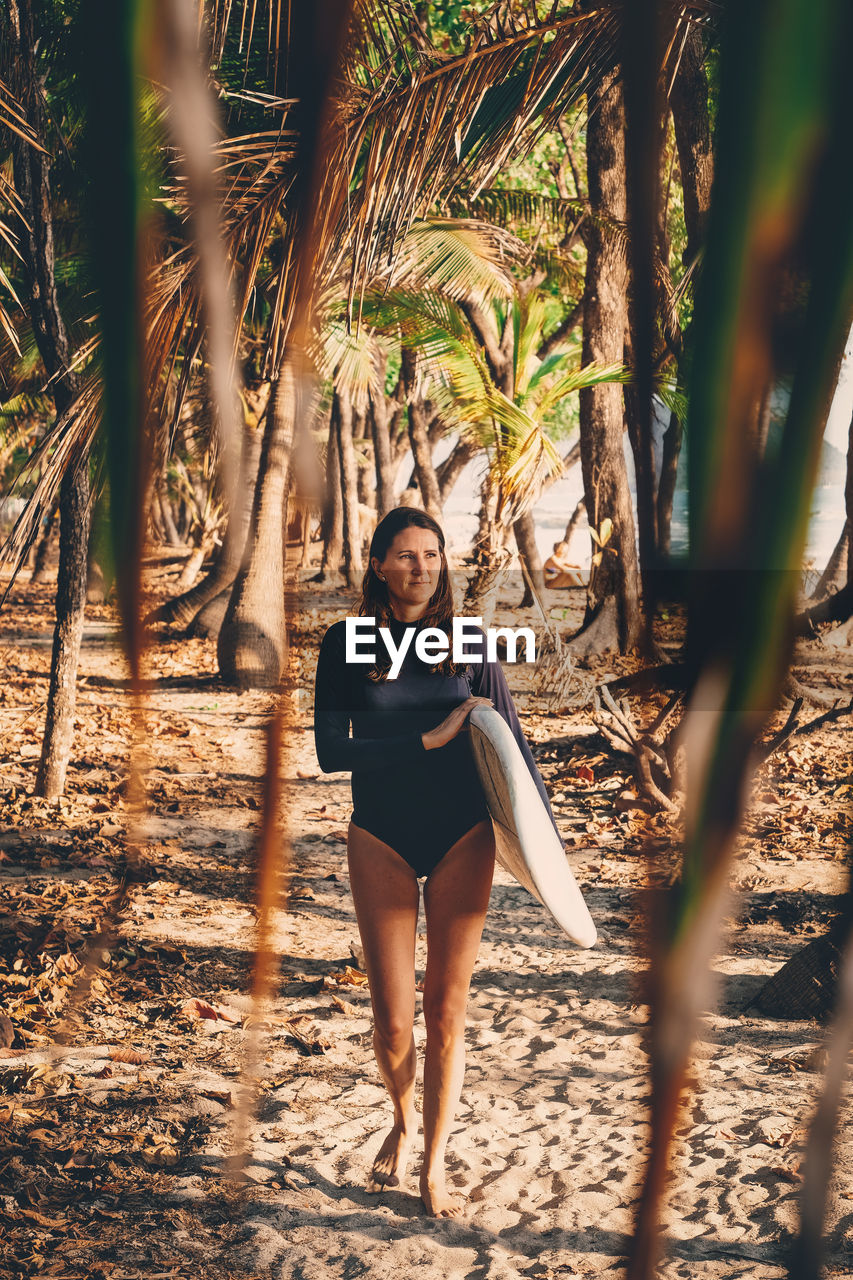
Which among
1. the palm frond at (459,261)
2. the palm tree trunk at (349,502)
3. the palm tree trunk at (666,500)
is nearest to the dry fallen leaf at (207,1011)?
the palm tree trunk at (666,500)

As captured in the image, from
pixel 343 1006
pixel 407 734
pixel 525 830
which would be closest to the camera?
pixel 525 830

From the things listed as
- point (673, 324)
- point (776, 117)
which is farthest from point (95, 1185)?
point (776, 117)

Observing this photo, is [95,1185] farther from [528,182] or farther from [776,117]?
[528,182]

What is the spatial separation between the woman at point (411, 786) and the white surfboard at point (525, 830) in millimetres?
304

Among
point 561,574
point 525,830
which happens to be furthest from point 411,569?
point 561,574

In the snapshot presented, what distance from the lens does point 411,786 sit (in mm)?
2471

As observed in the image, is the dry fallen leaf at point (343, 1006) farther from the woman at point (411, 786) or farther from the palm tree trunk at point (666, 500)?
the palm tree trunk at point (666, 500)

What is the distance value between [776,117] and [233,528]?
0.23 metres

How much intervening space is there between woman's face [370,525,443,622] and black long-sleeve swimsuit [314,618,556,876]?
0.19ft

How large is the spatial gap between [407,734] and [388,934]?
0.52 m

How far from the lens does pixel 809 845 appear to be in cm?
550

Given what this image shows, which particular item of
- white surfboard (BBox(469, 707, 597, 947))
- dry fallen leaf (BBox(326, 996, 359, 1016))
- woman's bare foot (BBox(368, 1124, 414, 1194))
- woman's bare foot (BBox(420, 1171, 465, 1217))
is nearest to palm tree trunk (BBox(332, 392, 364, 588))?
dry fallen leaf (BBox(326, 996, 359, 1016))

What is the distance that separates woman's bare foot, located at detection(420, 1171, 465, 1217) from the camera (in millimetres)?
2824

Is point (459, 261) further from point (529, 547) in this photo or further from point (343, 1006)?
point (343, 1006)
